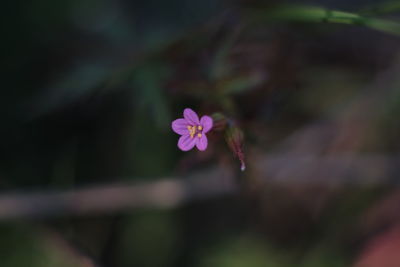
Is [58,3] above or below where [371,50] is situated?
above

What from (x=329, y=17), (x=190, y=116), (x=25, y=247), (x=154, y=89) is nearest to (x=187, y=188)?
(x=154, y=89)

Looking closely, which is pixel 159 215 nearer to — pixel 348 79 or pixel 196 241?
pixel 196 241

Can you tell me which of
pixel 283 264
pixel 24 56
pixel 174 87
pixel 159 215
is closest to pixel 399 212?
pixel 283 264

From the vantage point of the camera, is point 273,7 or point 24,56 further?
point 24,56

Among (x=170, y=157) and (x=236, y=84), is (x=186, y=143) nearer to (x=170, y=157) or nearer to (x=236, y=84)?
(x=236, y=84)

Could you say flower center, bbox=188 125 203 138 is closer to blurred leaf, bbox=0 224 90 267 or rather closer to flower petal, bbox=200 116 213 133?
flower petal, bbox=200 116 213 133

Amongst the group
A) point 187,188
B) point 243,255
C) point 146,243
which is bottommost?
point 243,255

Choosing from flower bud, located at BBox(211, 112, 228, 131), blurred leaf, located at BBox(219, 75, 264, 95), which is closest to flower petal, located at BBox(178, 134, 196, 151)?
flower bud, located at BBox(211, 112, 228, 131)

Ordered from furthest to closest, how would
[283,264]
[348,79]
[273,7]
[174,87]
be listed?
[348,79]
[283,264]
[273,7]
[174,87]

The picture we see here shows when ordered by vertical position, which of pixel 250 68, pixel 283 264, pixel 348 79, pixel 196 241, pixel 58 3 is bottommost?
pixel 283 264
